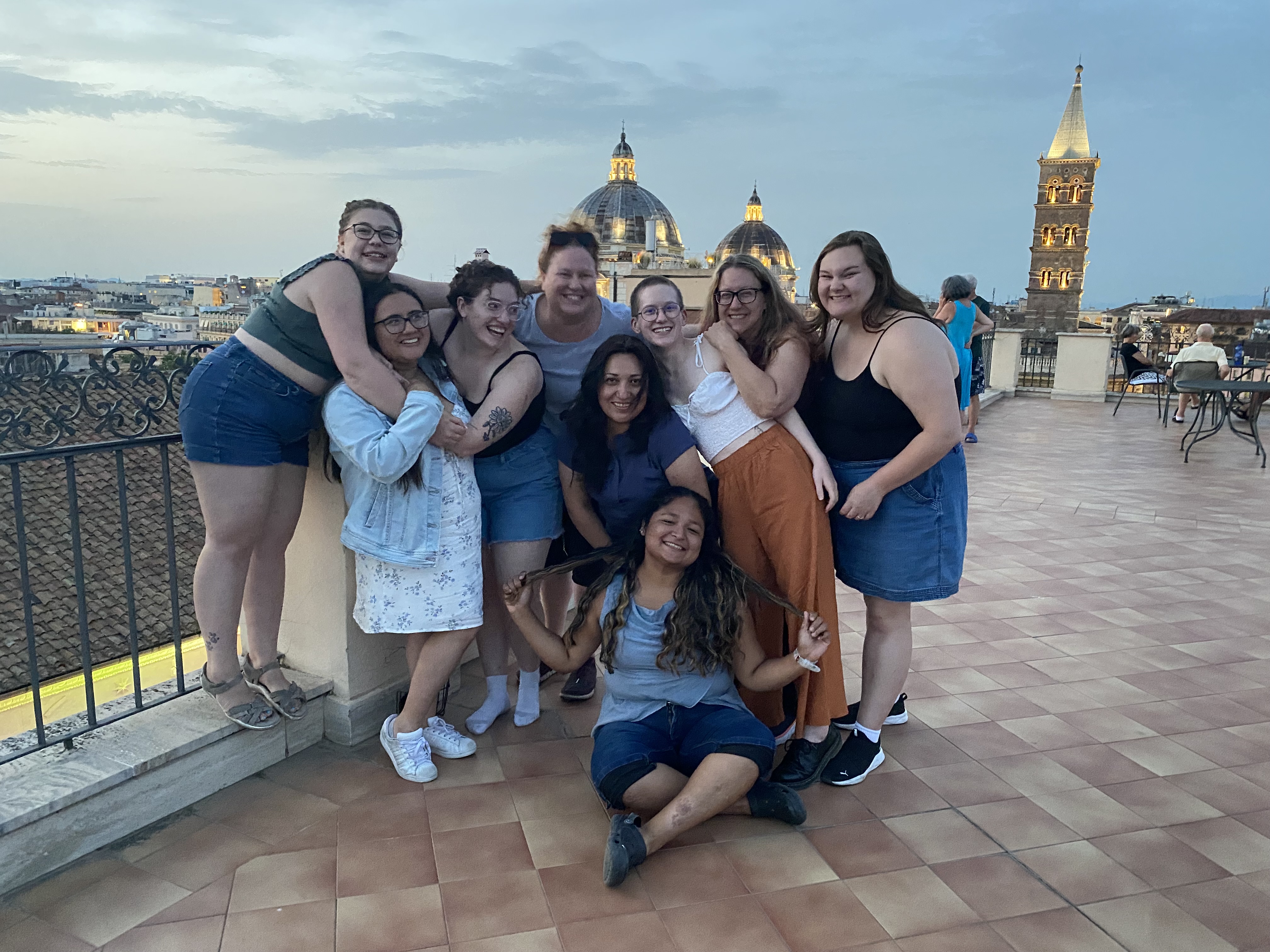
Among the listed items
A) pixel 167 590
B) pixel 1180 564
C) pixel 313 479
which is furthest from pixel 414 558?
pixel 167 590

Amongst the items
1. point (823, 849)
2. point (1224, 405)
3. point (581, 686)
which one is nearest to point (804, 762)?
point (823, 849)

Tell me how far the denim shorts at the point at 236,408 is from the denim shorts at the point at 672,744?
122 centimetres

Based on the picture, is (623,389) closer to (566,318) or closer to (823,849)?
(566,318)

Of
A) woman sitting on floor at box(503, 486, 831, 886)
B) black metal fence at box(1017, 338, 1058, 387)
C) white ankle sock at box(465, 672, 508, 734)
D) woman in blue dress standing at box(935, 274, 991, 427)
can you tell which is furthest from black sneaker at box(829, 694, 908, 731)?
black metal fence at box(1017, 338, 1058, 387)

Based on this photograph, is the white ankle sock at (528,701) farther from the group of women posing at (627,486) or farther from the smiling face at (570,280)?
the smiling face at (570,280)

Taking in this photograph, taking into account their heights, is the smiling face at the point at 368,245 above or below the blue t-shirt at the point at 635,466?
above

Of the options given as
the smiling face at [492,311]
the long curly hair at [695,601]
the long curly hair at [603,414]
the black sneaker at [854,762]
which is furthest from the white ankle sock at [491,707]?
the smiling face at [492,311]

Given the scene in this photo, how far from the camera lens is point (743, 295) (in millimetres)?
2584

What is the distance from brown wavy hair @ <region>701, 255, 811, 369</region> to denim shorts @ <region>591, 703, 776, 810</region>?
1.04 metres

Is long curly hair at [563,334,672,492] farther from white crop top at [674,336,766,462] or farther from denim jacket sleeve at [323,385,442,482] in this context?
denim jacket sleeve at [323,385,442,482]

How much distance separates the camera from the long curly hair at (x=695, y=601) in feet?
7.88

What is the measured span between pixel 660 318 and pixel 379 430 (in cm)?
89

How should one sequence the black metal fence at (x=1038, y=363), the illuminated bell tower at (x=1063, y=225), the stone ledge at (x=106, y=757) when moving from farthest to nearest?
the illuminated bell tower at (x=1063, y=225), the black metal fence at (x=1038, y=363), the stone ledge at (x=106, y=757)

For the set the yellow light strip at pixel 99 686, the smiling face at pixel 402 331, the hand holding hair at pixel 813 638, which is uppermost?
the smiling face at pixel 402 331
